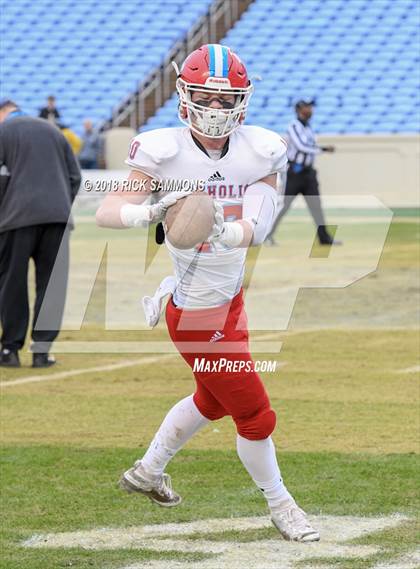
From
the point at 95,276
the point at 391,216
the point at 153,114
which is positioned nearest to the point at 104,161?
the point at 153,114

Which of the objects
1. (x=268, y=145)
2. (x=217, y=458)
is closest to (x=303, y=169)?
(x=217, y=458)

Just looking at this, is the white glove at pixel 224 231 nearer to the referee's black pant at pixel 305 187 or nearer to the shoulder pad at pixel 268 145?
the shoulder pad at pixel 268 145

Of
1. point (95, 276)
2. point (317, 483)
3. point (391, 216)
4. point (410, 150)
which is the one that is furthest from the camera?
point (410, 150)

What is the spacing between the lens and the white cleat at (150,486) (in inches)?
191

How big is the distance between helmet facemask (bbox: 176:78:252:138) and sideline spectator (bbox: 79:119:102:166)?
18.8m

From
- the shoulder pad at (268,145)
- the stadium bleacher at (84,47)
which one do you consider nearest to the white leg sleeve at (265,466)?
the shoulder pad at (268,145)

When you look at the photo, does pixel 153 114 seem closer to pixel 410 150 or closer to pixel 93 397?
pixel 410 150

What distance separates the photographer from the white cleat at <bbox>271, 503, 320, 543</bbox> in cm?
440

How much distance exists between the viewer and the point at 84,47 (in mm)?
26688

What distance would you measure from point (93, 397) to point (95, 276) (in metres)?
5.48

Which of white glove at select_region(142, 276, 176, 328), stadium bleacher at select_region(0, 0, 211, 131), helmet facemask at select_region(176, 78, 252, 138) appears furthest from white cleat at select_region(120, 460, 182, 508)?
stadium bleacher at select_region(0, 0, 211, 131)

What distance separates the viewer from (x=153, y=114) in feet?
80.8

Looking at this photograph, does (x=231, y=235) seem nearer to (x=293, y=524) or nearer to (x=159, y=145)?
(x=159, y=145)

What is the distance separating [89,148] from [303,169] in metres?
8.72
